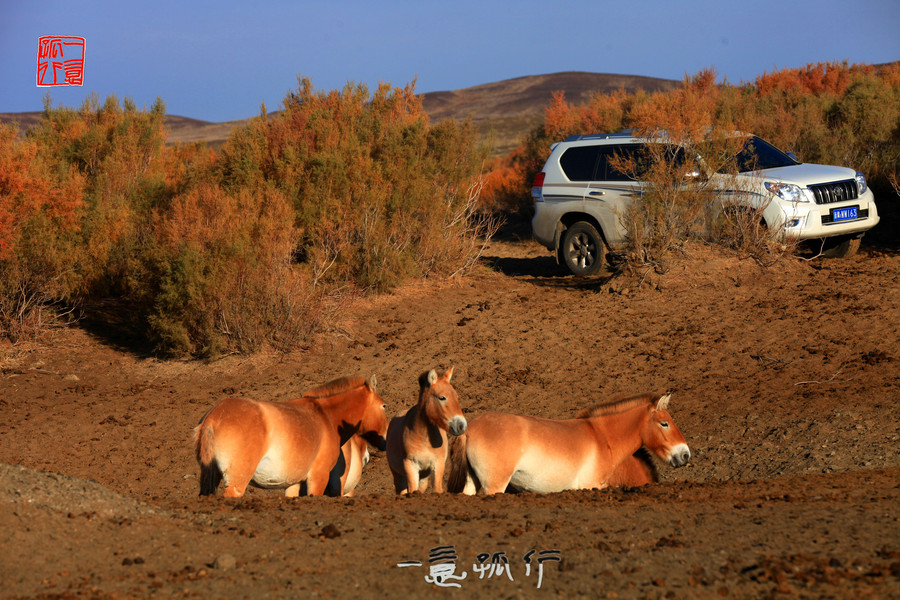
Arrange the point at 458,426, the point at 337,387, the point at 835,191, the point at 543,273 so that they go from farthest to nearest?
the point at 543,273, the point at 835,191, the point at 337,387, the point at 458,426

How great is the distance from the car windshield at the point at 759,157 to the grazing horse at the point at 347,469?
861 cm

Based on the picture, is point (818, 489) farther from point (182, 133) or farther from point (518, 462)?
point (182, 133)

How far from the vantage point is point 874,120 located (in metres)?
18.6

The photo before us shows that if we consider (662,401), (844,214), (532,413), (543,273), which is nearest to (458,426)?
(662,401)

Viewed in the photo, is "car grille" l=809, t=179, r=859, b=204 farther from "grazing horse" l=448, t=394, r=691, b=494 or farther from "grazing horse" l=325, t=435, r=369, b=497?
"grazing horse" l=325, t=435, r=369, b=497

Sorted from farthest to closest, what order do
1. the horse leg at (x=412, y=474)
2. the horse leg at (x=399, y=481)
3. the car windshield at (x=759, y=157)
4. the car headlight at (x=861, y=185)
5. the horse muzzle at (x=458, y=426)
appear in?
1. the car windshield at (x=759, y=157)
2. the car headlight at (x=861, y=185)
3. the horse leg at (x=399, y=481)
4. the horse leg at (x=412, y=474)
5. the horse muzzle at (x=458, y=426)

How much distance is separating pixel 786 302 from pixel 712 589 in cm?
855

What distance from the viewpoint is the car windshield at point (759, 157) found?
1362 centimetres

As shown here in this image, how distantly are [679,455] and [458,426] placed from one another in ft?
6.54

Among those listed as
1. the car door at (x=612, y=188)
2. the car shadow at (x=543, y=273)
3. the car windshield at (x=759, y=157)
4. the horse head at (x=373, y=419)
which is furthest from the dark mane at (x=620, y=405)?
the car windshield at (x=759, y=157)

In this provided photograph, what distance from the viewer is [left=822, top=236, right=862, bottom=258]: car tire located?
1380 centimetres

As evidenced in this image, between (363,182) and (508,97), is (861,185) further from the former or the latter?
(508,97)

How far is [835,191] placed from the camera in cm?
1307

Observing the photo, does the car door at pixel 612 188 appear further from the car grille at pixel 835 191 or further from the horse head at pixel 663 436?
the horse head at pixel 663 436
